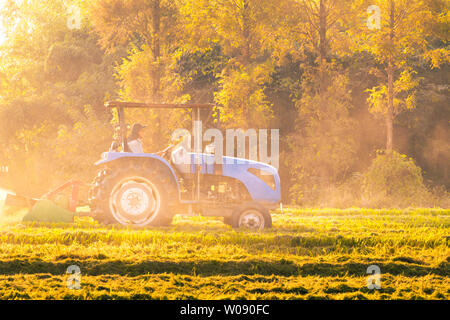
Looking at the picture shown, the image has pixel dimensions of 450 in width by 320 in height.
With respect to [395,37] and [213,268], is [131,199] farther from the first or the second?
[395,37]

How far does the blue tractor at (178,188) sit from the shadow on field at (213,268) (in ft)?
9.79

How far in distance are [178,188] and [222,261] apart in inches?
121

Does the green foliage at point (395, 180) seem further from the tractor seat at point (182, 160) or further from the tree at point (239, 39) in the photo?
the tractor seat at point (182, 160)

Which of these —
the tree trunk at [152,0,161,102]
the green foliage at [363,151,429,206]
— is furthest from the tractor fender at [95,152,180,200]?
the green foliage at [363,151,429,206]

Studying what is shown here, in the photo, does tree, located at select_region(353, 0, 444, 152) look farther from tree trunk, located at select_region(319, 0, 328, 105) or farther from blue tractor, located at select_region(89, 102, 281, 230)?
blue tractor, located at select_region(89, 102, 281, 230)

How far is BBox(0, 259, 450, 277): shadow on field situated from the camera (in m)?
6.46

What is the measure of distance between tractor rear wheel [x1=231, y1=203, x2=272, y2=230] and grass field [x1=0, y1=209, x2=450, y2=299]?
298 millimetres

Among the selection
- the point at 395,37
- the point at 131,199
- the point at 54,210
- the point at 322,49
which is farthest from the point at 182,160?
the point at 395,37

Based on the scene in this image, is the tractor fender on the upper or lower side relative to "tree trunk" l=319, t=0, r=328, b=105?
lower

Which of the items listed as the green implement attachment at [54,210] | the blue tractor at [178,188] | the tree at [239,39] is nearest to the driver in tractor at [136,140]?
the blue tractor at [178,188]

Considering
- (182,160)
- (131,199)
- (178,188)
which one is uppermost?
(182,160)

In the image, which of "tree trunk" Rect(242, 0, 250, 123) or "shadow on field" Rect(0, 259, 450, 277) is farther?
"tree trunk" Rect(242, 0, 250, 123)

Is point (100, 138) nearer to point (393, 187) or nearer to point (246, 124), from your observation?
point (246, 124)

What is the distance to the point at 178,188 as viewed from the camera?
9.71 m
